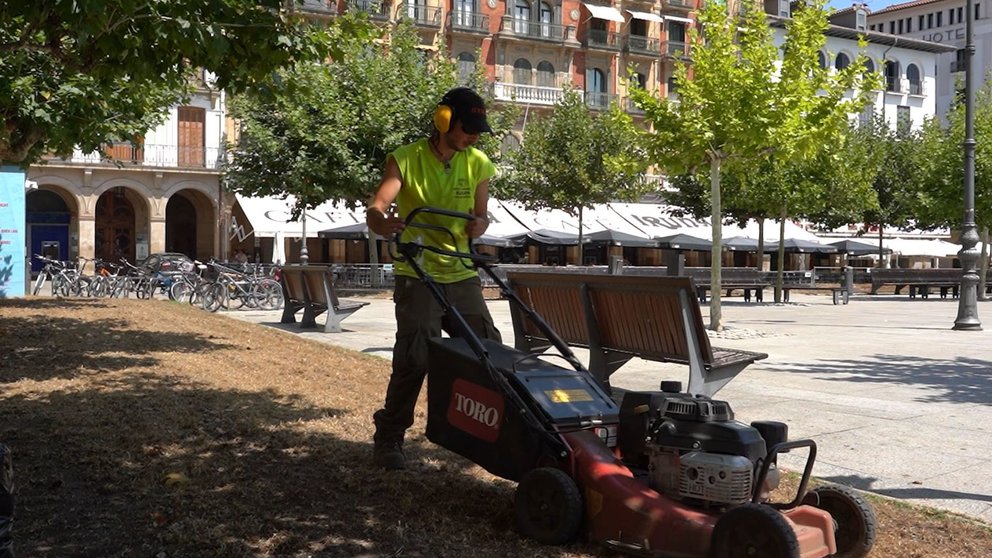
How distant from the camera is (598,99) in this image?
160 feet

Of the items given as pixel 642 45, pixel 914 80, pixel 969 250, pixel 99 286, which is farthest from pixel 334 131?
pixel 914 80

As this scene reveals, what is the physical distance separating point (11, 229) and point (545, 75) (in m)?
31.4

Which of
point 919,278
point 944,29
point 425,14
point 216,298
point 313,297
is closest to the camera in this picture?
point 313,297

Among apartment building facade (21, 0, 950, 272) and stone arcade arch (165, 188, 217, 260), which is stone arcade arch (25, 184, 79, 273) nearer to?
apartment building facade (21, 0, 950, 272)

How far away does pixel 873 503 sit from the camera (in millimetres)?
4469

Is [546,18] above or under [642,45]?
above

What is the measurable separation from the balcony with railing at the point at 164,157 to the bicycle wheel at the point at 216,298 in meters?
21.2

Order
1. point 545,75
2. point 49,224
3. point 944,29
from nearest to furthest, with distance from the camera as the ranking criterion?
point 49,224, point 545,75, point 944,29

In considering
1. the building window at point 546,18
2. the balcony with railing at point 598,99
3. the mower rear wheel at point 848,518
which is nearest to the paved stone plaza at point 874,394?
the mower rear wheel at point 848,518

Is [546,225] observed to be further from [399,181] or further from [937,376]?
[399,181]

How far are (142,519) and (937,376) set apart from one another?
25.8 feet

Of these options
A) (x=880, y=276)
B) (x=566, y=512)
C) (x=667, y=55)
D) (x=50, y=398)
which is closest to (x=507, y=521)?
(x=566, y=512)

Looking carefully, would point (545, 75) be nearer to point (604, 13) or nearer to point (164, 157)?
point (604, 13)

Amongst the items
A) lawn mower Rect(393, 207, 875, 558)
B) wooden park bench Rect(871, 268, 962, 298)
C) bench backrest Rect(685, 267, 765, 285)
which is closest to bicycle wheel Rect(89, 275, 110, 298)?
bench backrest Rect(685, 267, 765, 285)
